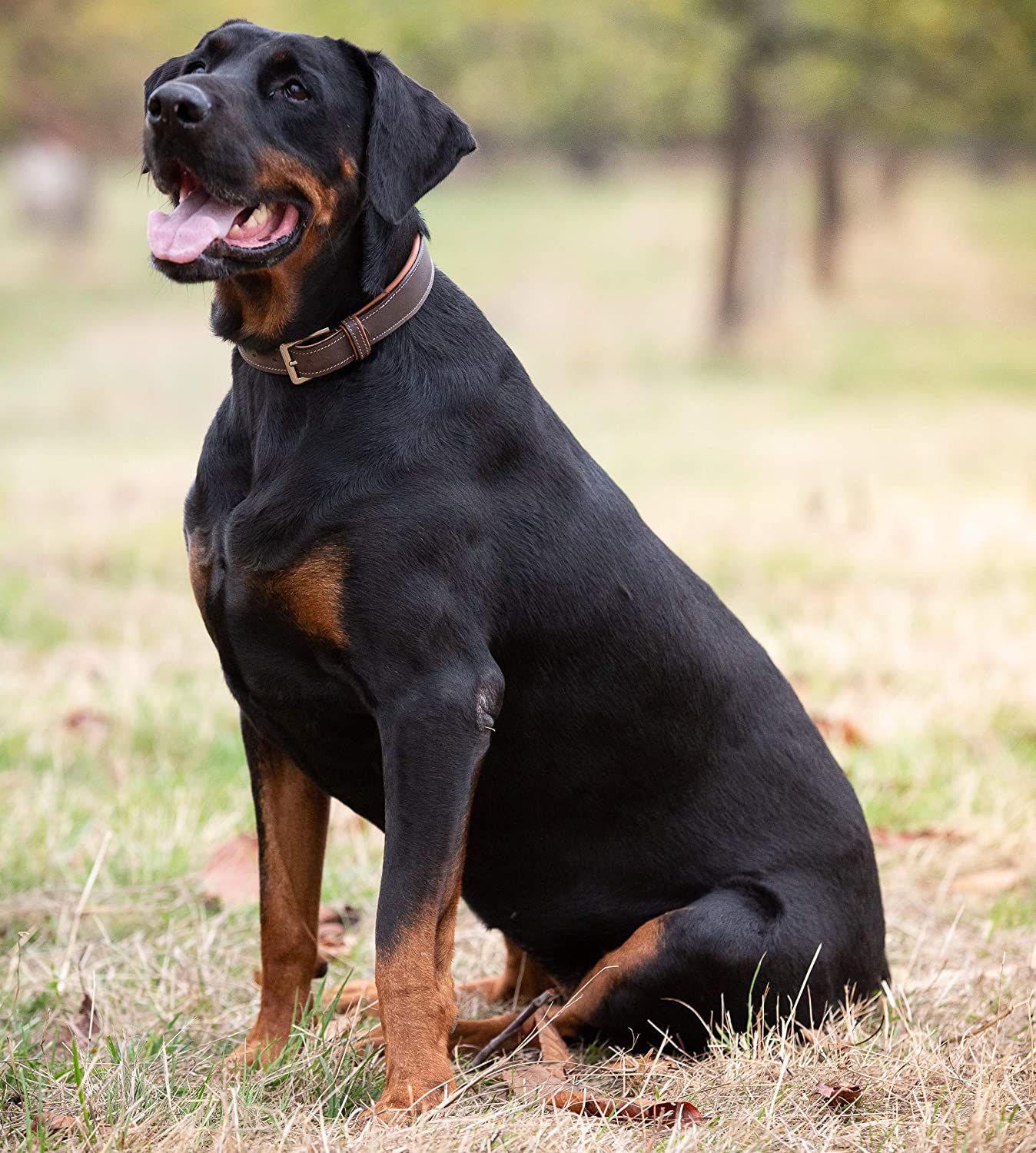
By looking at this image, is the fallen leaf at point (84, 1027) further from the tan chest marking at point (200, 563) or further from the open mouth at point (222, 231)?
the open mouth at point (222, 231)

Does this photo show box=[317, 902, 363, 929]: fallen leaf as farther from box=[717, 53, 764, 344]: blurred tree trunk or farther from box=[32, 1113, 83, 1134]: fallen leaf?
box=[717, 53, 764, 344]: blurred tree trunk

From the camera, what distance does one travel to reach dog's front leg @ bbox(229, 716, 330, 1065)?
3002mm

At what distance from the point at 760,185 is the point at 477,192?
48.8 feet

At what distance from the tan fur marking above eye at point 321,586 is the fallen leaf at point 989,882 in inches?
85.6

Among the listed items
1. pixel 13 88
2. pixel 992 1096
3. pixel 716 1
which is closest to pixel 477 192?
pixel 13 88

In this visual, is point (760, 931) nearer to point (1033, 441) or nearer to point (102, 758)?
point (102, 758)

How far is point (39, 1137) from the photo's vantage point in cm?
232

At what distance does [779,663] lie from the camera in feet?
19.0

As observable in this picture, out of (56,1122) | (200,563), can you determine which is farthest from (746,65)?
(56,1122)

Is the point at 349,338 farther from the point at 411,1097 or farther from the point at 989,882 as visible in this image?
the point at 989,882

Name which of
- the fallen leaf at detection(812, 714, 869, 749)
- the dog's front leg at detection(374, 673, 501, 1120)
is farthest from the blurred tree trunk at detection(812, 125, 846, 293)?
the dog's front leg at detection(374, 673, 501, 1120)

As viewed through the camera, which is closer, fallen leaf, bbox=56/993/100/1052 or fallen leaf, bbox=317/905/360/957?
fallen leaf, bbox=56/993/100/1052

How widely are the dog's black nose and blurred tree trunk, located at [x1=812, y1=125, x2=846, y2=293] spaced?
70.3 feet

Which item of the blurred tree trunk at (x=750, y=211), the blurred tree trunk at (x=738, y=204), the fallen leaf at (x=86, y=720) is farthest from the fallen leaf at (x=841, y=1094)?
the blurred tree trunk at (x=738, y=204)
